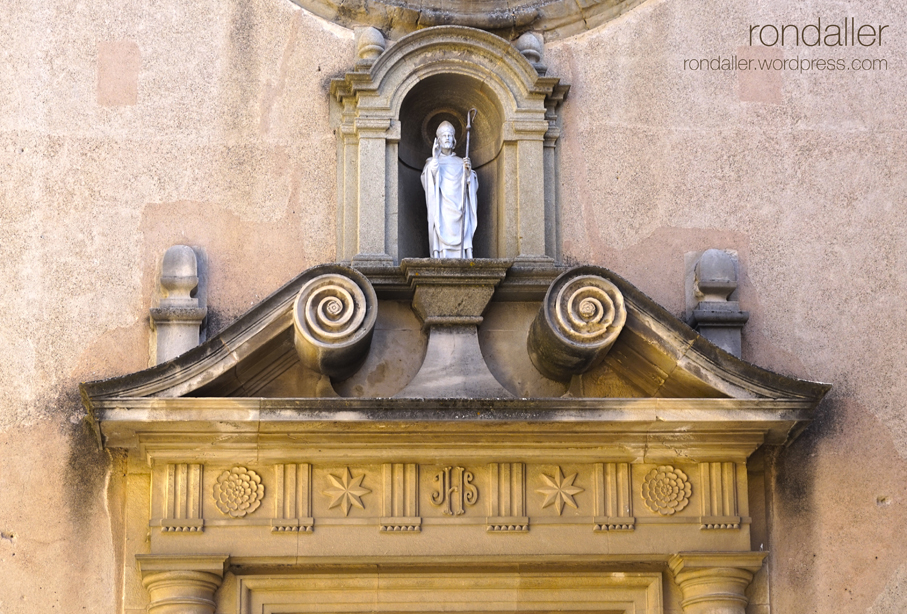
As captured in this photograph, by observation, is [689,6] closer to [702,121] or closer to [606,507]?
[702,121]

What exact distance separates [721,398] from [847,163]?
1927mm

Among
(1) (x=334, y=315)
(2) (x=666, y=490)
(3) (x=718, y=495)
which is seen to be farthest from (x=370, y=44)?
(3) (x=718, y=495)

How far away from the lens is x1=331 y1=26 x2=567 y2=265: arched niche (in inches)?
366

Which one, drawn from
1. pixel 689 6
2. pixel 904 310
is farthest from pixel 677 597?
pixel 689 6

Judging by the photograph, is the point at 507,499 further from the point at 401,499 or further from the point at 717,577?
the point at 717,577

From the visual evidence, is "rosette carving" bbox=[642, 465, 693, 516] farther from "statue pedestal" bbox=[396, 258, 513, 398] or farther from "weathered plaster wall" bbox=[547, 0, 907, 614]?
"statue pedestal" bbox=[396, 258, 513, 398]

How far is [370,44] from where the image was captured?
9547 millimetres

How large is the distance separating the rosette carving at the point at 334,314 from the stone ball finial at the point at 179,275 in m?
0.84

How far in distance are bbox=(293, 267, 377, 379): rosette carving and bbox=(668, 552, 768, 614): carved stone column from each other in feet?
6.85

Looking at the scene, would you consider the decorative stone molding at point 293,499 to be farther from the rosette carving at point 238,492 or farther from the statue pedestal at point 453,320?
the statue pedestal at point 453,320

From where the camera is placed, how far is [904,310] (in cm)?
932

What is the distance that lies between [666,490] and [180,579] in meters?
2.64

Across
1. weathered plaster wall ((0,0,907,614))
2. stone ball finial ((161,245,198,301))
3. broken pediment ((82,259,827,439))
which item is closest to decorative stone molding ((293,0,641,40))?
weathered plaster wall ((0,0,907,614))

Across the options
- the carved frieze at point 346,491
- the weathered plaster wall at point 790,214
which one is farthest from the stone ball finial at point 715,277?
the carved frieze at point 346,491
